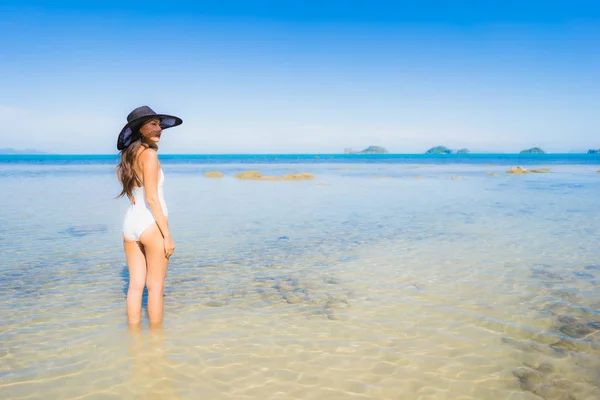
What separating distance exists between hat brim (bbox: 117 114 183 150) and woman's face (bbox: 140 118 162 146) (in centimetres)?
7

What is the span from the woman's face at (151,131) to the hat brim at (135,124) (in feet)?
0.21

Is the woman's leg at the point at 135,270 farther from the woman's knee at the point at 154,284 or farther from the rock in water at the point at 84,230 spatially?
the rock in water at the point at 84,230

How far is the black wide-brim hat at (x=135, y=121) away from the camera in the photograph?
5062 millimetres

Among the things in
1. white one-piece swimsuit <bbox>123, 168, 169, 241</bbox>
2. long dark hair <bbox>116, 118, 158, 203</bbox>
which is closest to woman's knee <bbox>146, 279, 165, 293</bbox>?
white one-piece swimsuit <bbox>123, 168, 169, 241</bbox>

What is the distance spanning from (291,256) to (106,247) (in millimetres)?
5410

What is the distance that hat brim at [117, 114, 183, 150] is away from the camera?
5.09 meters

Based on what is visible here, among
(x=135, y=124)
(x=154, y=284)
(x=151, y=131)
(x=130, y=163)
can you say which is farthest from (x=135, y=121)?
(x=154, y=284)

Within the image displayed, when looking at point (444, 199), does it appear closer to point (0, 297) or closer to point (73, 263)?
point (73, 263)

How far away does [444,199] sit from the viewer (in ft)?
75.0

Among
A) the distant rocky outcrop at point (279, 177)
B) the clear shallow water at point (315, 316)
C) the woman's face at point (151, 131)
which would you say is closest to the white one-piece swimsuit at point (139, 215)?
the woman's face at point (151, 131)

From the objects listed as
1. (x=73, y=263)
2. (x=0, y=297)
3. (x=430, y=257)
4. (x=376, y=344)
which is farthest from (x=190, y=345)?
(x=430, y=257)

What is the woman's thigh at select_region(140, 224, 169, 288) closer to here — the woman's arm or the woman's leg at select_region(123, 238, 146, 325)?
the woman's leg at select_region(123, 238, 146, 325)

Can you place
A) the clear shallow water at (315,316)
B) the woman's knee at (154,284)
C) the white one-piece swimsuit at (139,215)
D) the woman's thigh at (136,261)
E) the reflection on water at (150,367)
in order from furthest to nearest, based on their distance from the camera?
the woman's knee at (154,284) < the woman's thigh at (136,261) < the white one-piece swimsuit at (139,215) < the clear shallow water at (315,316) < the reflection on water at (150,367)

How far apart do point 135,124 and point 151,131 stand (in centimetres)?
22
